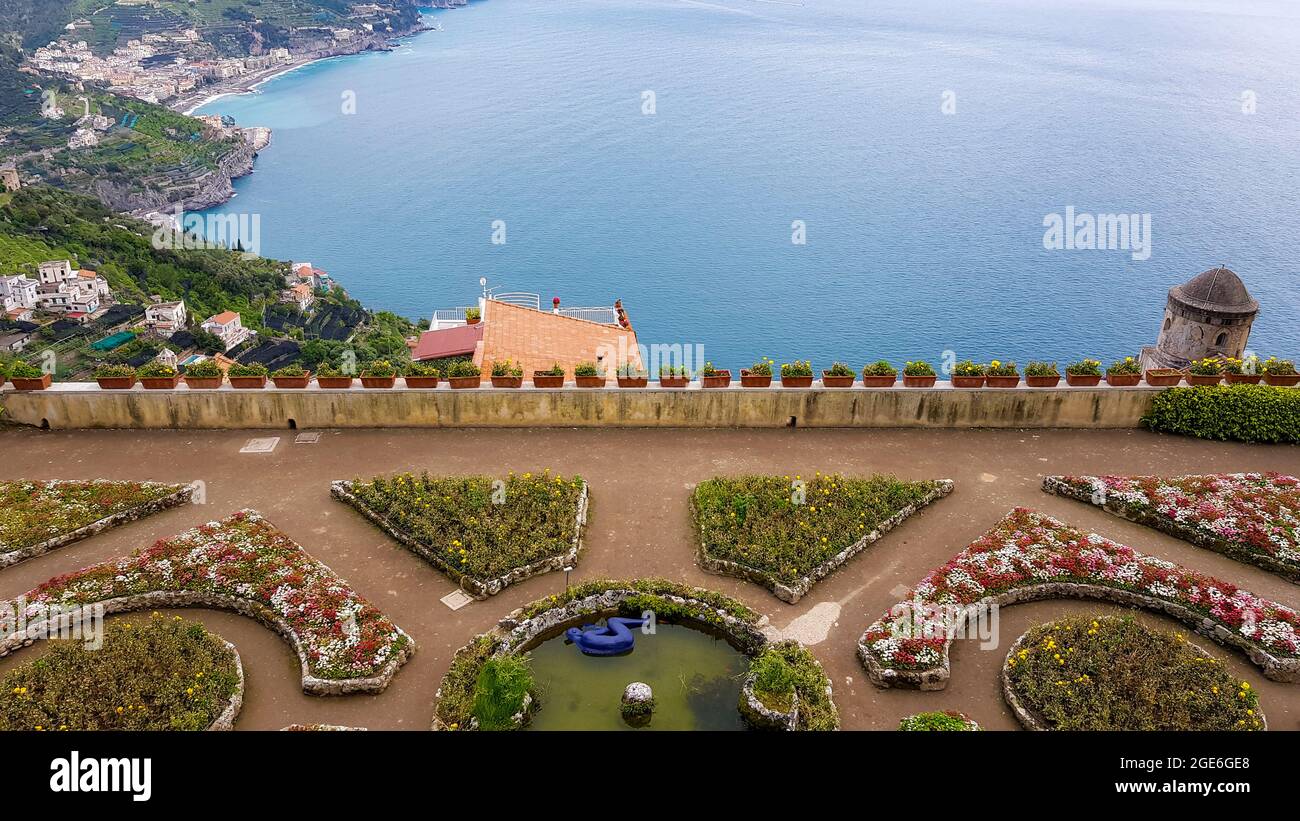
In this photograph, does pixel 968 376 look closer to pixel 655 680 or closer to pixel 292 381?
pixel 655 680

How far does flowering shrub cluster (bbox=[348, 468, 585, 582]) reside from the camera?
19062 mm

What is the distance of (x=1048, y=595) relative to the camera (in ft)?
61.2

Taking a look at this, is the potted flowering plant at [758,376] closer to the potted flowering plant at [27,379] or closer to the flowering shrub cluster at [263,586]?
the flowering shrub cluster at [263,586]

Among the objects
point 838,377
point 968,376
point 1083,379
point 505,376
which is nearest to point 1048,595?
point 968,376

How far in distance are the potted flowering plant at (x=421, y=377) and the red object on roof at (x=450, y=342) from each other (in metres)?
6.58

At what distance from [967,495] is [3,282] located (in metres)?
105

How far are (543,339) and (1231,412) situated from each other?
21691mm

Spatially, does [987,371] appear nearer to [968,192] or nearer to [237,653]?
[237,653]

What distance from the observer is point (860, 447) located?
23.8 m

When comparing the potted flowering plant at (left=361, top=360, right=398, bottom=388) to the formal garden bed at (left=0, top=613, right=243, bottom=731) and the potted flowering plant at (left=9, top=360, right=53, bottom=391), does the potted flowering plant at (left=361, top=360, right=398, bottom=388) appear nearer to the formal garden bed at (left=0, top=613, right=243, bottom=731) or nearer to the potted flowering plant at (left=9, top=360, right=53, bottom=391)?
the potted flowering plant at (left=9, top=360, right=53, bottom=391)

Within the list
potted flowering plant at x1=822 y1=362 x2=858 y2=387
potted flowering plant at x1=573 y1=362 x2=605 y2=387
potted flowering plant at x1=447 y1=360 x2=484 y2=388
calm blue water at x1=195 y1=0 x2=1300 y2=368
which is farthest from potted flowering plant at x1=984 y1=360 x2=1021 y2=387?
calm blue water at x1=195 y1=0 x2=1300 y2=368

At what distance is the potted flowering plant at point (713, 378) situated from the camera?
943 inches

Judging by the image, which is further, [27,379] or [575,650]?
[27,379]
